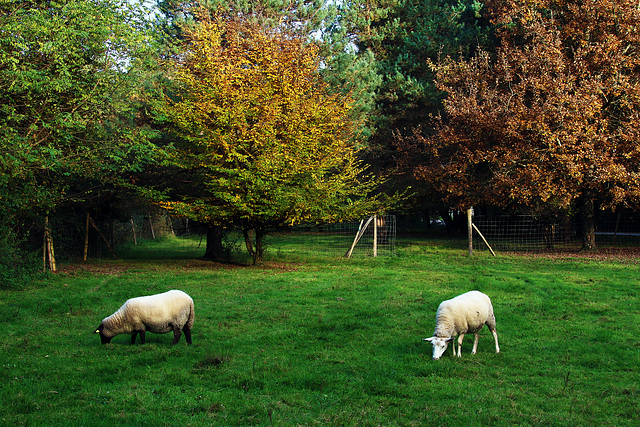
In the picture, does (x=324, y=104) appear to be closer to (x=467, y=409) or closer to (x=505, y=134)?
(x=505, y=134)

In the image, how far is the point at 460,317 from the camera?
27.3 feet

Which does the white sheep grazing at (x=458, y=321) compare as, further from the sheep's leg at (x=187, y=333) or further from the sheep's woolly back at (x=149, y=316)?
the sheep's woolly back at (x=149, y=316)

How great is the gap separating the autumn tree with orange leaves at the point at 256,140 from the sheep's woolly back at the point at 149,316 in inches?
353

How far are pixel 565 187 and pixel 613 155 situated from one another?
2229 millimetres

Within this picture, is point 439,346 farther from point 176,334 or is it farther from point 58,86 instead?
A: point 58,86

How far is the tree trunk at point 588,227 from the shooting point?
2473 cm

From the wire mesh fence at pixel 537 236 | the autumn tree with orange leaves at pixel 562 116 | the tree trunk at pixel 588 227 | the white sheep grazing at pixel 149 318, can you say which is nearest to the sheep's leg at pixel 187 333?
the white sheep grazing at pixel 149 318

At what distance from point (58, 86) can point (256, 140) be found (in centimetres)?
679

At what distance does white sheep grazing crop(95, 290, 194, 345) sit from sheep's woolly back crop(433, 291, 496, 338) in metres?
4.23

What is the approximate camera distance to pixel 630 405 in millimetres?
6242

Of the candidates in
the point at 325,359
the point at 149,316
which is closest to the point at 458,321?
the point at 325,359

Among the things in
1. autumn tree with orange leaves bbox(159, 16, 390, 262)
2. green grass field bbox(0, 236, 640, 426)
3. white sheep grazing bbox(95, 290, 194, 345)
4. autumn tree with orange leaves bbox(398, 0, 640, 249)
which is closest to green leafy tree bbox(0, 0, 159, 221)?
autumn tree with orange leaves bbox(159, 16, 390, 262)


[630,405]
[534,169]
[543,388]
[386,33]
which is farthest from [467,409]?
[386,33]

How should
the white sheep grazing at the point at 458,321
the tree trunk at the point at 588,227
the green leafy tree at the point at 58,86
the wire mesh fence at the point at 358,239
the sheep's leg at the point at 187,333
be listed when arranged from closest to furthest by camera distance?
the white sheep grazing at the point at 458,321 < the sheep's leg at the point at 187,333 < the green leafy tree at the point at 58,86 < the wire mesh fence at the point at 358,239 < the tree trunk at the point at 588,227
